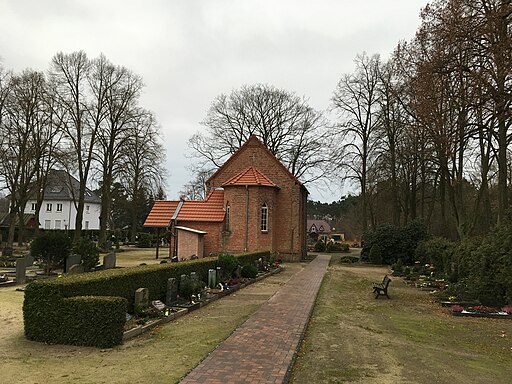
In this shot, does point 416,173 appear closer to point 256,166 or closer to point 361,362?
point 256,166

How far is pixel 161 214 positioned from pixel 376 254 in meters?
17.5

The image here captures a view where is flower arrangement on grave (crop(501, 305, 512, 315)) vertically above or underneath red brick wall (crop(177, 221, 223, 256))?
underneath

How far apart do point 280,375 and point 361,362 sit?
1.92 m

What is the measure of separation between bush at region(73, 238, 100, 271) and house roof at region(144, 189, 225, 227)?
1031cm

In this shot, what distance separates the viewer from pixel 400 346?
904 cm

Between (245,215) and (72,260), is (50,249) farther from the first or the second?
(245,215)

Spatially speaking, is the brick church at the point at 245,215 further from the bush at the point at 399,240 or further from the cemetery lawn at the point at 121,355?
the cemetery lawn at the point at 121,355

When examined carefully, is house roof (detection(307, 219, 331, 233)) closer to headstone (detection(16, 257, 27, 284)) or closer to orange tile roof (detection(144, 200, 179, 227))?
orange tile roof (detection(144, 200, 179, 227))

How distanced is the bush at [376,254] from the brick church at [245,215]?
6002mm

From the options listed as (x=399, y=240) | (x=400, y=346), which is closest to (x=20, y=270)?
(x=400, y=346)

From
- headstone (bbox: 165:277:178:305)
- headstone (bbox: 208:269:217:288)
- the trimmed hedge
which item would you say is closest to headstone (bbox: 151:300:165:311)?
headstone (bbox: 165:277:178:305)

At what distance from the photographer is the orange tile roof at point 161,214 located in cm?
3150

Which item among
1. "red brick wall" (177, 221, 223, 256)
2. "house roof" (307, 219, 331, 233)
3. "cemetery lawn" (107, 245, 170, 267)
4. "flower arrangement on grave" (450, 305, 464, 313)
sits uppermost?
"house roof" (307, 219, 331, 233)

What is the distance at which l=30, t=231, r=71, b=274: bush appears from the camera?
20.3 m
